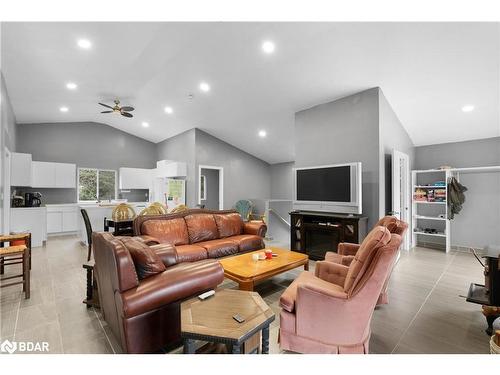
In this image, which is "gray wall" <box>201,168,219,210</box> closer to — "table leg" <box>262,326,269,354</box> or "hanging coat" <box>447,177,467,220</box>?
"hanging coat" <box>447,177,467,220</box>

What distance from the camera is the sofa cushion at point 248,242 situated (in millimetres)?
3986

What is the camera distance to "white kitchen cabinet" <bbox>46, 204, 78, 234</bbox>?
6430 mm

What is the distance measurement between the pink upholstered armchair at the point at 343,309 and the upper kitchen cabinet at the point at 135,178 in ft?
24.3

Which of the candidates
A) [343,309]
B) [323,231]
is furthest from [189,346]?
[323,231]

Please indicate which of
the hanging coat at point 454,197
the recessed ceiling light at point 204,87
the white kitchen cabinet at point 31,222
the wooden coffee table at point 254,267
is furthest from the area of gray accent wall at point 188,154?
the hanging coat at point 454,197

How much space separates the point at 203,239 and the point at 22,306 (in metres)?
2.22

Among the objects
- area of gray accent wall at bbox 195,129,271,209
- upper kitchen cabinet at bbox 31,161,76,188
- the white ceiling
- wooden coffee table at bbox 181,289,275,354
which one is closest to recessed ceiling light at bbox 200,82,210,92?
the white ceiling

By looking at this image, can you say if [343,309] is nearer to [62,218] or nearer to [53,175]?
[62,218]

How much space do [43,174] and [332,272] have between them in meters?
7.61

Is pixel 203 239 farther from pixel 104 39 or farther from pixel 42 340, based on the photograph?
pixel 104 39

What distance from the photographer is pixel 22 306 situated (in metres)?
2.54

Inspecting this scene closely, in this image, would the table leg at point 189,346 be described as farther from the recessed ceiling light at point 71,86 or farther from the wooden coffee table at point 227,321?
the recessed ceiling light at point 71,86

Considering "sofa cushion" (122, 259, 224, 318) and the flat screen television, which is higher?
the flat screen television
